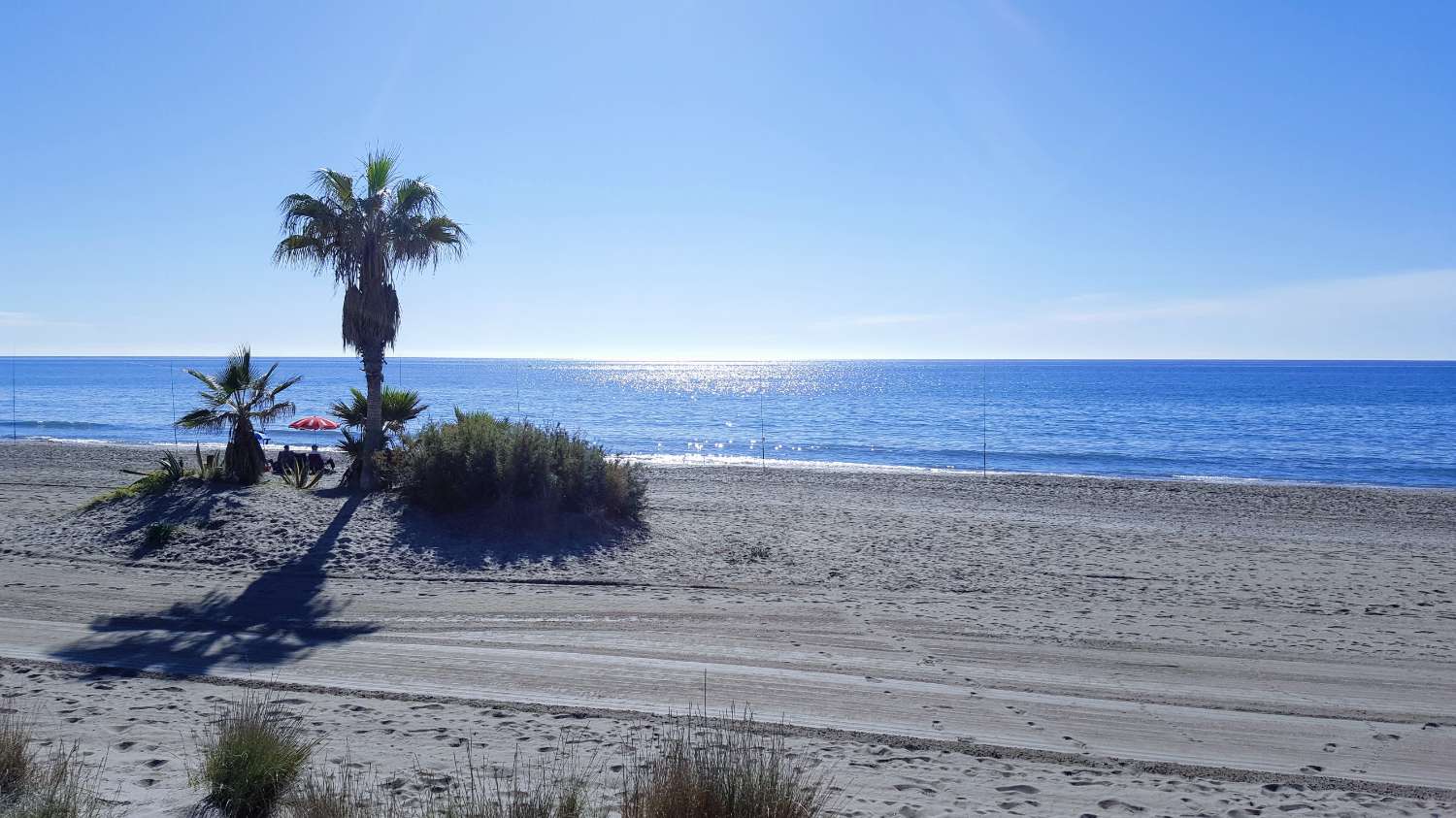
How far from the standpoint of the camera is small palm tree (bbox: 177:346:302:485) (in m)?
16.3

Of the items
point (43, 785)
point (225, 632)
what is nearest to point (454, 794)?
point (43, 785)

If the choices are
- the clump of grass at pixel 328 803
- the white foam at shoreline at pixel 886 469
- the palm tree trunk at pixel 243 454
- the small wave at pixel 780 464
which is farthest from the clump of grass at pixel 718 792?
the small wave at pixel 780 464

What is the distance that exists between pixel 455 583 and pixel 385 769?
640 centimetres

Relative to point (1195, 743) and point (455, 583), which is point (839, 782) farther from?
point (455, 583)

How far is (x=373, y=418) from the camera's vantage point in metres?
17.2

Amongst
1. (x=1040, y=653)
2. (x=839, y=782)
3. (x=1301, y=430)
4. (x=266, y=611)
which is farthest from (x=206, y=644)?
(x=1301, y=430)

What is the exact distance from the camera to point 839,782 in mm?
5883

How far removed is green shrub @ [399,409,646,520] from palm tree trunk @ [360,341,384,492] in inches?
44.6

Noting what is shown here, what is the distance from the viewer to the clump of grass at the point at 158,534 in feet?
43.8

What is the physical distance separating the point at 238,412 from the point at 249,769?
1303 centimetres

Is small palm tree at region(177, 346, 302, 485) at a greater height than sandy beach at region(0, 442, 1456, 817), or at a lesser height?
greater

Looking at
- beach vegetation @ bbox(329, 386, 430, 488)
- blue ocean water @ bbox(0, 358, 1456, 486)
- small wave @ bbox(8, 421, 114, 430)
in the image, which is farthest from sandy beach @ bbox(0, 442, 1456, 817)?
small wave @ bbox(8, 421, 114, 430)

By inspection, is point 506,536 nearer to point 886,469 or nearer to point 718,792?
point 718,792

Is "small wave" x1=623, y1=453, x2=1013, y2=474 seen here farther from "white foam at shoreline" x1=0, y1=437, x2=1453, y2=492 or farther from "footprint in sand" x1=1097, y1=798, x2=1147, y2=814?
"footprint in sand" x1=1097, y1=798, x2=1147, y2=814
